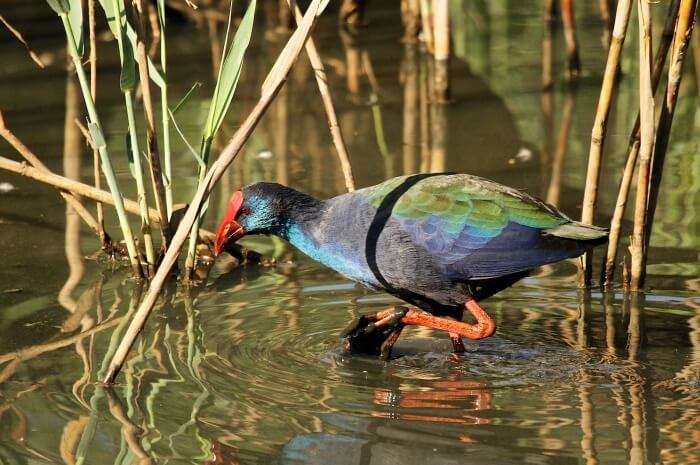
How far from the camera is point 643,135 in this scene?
14.1ft

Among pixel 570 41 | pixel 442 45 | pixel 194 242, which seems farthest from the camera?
pixel 570 41

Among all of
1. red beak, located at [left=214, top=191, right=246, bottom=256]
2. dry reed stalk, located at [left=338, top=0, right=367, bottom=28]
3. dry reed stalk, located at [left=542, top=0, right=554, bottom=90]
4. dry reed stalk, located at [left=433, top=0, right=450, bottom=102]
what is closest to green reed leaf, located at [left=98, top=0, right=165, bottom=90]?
red beak, located at [left=214, top=191, right=246, bottom=256]

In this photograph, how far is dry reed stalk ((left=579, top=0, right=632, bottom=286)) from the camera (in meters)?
4.19

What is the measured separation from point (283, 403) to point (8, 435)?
81 cm

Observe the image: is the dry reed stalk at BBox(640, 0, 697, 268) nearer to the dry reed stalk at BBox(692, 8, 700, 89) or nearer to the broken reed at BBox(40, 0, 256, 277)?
the broken reed at BBox(40, 0, 256, 277)

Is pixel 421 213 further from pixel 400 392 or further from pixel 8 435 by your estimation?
pixel 8 435

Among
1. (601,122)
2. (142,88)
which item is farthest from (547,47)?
(142,88)

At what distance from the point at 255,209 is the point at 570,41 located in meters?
4.25

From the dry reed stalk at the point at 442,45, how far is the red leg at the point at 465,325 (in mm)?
3353

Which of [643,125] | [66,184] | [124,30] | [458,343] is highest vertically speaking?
[124,30]

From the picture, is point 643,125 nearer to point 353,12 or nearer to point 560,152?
point 560,152

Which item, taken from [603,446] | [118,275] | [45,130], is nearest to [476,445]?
[603,446]

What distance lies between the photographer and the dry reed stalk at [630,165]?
4328mm

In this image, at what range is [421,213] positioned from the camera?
399 centimetres
